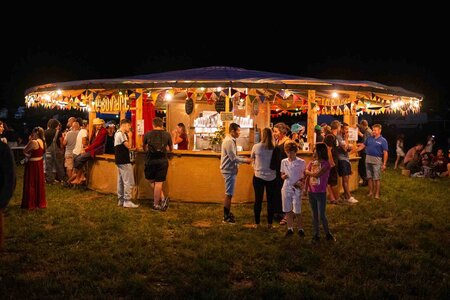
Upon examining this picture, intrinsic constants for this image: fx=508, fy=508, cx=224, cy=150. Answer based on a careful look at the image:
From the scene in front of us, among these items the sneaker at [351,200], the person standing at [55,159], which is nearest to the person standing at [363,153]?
the sneaker at [351,200]

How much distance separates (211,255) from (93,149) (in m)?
6.20

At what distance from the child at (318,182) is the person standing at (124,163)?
162 inches

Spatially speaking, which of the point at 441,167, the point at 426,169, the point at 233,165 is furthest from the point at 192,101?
the point at 441,167

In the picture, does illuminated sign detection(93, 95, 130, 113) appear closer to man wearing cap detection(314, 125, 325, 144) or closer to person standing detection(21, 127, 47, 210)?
person standing detection(21, 127, 47, 210)

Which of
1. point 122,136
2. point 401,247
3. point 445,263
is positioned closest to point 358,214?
point 401,247

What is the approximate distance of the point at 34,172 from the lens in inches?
384

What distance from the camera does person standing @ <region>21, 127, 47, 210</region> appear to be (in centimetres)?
969

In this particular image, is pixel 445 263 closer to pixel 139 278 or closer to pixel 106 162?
pixel 139 278

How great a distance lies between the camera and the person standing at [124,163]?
1015 centimetres

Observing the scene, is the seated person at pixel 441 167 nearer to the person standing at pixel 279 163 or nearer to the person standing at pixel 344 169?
the person standing at pixel 344 169

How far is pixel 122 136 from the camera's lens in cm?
1019

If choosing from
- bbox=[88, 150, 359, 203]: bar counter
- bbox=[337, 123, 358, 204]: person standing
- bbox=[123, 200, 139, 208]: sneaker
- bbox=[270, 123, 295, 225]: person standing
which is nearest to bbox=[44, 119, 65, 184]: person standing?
bbox=[88, 150, 359, 203]: bar counter

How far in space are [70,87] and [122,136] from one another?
8.64 ft

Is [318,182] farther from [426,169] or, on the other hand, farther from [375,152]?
[426,169]
